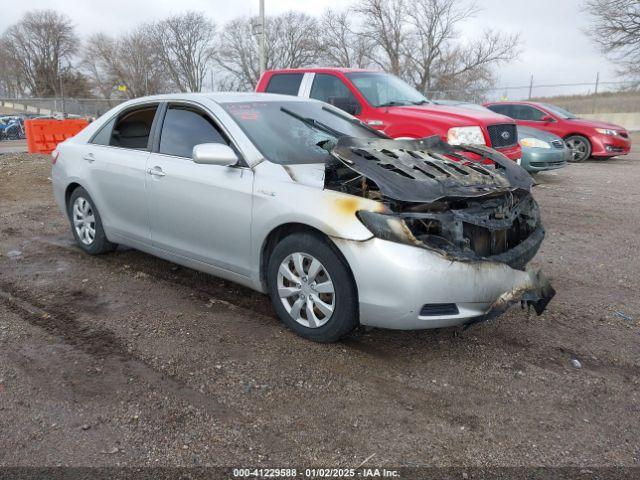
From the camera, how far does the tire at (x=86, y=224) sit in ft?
17.4

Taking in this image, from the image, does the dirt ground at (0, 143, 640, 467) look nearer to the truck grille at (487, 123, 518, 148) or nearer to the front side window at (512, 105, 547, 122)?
the truck grille at (487, 123, 518, 148)

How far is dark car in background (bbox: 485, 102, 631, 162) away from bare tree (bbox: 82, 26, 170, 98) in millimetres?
50416

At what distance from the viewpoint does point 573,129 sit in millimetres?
14375

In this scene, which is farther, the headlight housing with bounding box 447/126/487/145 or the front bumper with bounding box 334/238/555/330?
the headlight housing with bounding box 447/126/487/145

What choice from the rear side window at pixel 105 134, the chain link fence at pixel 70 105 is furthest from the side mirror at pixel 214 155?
the chain link fence at pixel 70 105

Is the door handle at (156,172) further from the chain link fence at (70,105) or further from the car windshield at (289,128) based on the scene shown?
the chain link fence at (70,105)

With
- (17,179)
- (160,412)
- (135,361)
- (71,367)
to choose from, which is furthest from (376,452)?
(17,179)

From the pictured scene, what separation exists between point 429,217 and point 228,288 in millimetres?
2076

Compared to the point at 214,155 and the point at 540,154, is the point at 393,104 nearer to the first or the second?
the point at 540,154

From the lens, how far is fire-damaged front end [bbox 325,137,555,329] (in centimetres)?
314

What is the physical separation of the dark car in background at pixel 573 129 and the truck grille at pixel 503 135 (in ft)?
20.5

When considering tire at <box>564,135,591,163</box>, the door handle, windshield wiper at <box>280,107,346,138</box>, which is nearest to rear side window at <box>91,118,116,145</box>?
the door handle

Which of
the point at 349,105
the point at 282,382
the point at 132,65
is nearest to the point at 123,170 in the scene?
the point at 282,382

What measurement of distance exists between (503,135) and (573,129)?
290 inches
